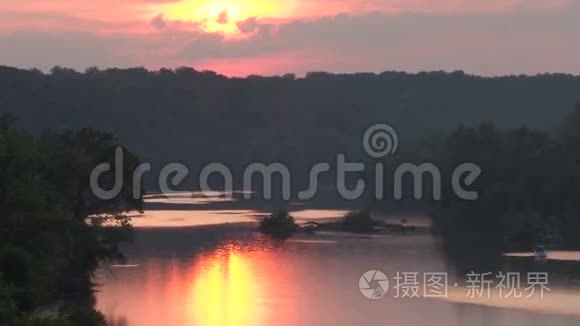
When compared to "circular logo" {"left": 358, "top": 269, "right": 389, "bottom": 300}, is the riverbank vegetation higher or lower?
higher

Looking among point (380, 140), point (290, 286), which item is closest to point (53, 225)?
point (290, 286)

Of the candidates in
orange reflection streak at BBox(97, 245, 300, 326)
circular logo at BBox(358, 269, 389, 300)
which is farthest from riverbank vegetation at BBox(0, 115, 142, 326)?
circular logo at BBox(358, 269, 389, 300)

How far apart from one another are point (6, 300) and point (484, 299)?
15.4m

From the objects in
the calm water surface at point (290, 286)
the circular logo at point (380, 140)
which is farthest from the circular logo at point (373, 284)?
the circular logo at point (380, 140)

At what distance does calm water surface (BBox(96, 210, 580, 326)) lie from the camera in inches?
1040

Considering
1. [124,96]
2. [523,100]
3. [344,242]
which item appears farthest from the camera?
[523,100]

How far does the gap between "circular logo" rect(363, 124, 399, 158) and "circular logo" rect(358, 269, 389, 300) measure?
35448 mm

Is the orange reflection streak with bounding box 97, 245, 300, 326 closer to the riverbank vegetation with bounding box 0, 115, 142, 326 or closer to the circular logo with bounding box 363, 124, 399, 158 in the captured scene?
the riverbank vegetation with bounding box 0, 115, 142, 326

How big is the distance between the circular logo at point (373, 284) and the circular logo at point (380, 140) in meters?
35.4

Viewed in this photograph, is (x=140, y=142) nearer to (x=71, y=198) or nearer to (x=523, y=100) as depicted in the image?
(x=523, y=100)

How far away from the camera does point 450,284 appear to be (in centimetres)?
3188

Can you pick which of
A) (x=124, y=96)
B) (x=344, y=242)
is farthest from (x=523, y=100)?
(x=344, y=242)

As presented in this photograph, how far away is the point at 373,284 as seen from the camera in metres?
32.4

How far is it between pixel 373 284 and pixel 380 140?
50769mm
